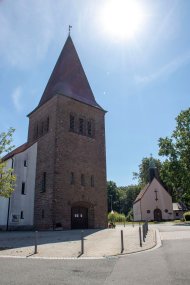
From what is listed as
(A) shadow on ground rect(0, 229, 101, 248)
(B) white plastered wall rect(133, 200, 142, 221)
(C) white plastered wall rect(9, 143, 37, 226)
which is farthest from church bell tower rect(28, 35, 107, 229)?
(B) white plastered wall rect(133, 200, 142, 221)

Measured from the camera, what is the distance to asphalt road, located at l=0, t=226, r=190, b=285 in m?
6.45

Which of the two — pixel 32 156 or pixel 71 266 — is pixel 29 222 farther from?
pixel 71 266

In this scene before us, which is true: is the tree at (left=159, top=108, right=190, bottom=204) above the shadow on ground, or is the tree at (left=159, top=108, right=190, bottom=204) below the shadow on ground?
above

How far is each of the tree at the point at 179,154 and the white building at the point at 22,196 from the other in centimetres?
1862

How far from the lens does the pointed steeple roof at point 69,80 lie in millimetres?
32594

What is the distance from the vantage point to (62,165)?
28.3 metres

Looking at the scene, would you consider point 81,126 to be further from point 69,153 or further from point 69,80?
point 69,80

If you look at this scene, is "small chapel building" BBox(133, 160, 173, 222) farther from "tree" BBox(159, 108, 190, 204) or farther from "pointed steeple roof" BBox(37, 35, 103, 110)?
"pointed steeple roof" BBox(37, 35, 103, 110)

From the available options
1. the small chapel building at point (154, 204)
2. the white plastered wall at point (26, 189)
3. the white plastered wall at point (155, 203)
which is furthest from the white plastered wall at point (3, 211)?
the white plastered wall at point (155, 203)

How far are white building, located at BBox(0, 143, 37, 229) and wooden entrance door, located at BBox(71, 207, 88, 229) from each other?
4226 millimetres

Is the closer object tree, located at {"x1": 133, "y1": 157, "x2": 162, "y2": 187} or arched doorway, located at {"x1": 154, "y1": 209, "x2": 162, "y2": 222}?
arched doorway, located at {"x1": 154, "y1": 209, "x2": 162, "y2": 222}

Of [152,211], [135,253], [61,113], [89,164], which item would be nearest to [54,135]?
[61,113]

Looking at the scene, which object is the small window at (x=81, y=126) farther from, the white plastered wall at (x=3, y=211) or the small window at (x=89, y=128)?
the white plastered wall at (x=3, y=211)

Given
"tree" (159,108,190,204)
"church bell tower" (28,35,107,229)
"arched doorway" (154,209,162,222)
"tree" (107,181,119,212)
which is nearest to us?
"church bell tower" (28,35,107,229)
